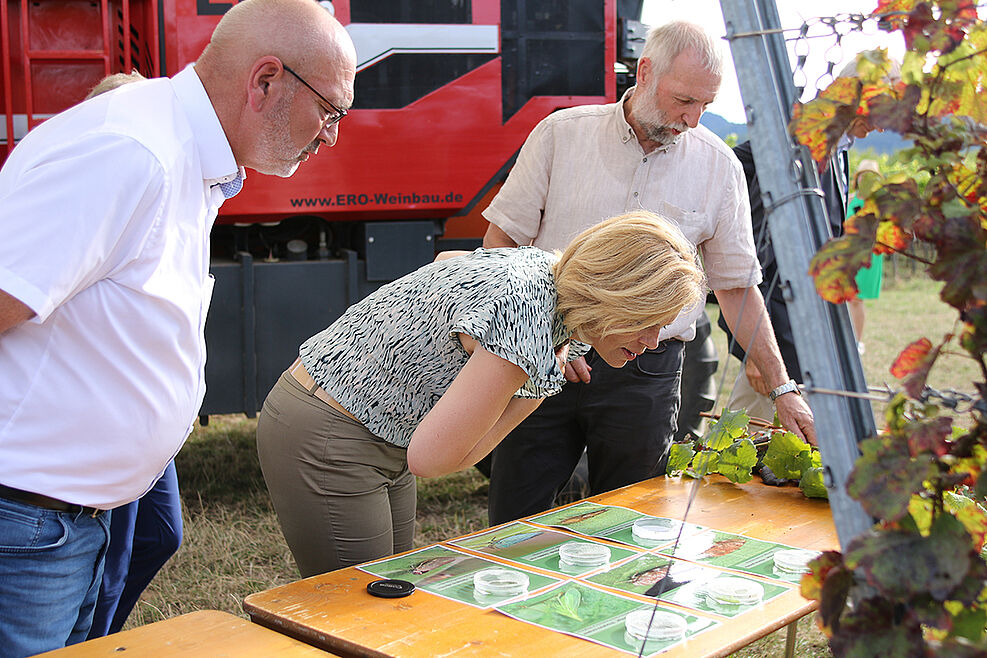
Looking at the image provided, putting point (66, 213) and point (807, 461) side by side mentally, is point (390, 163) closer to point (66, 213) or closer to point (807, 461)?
point (807, 461)

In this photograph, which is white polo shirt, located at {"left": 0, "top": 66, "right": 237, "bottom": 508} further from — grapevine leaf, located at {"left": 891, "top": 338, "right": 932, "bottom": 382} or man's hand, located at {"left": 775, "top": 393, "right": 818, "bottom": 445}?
man's hand, located at {"left": 775, "top": 393, "right": 818, "bottom": 445}

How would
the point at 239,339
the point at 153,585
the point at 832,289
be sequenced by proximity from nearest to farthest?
the point at 832,289
the point at 153,585
the point at 239,339

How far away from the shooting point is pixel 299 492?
218 centimetres

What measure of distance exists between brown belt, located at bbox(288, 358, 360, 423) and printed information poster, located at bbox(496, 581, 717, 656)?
61 centimetres

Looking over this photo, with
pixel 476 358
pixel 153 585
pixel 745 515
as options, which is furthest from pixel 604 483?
pixel 153 585

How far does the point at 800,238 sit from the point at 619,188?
Result: 5.80 ft

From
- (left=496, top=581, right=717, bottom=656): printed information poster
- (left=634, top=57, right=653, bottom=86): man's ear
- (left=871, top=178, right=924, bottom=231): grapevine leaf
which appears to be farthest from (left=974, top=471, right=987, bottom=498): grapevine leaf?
(left=634, top=57, right=653, bottom=86): man's ear

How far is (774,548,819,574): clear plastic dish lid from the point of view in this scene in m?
1.95

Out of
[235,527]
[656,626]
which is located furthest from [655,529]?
[235,527]

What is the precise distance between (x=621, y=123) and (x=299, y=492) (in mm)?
1447

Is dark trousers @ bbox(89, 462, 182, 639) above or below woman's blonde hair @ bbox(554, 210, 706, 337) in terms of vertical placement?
below

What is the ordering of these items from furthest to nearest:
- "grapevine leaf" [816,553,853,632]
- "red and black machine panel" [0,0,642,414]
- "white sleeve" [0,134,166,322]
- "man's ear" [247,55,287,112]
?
1. "red and black machine panel" [0,0,642,414]
2. "man's ear" [247,55,287,112]
3. "white sleeve" [0,134,166,322]
4. "grapevine leaf" [816,553,853,632]

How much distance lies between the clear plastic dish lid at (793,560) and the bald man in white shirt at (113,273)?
118 centimetres

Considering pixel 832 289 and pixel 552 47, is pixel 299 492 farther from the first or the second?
pixel 552 47
